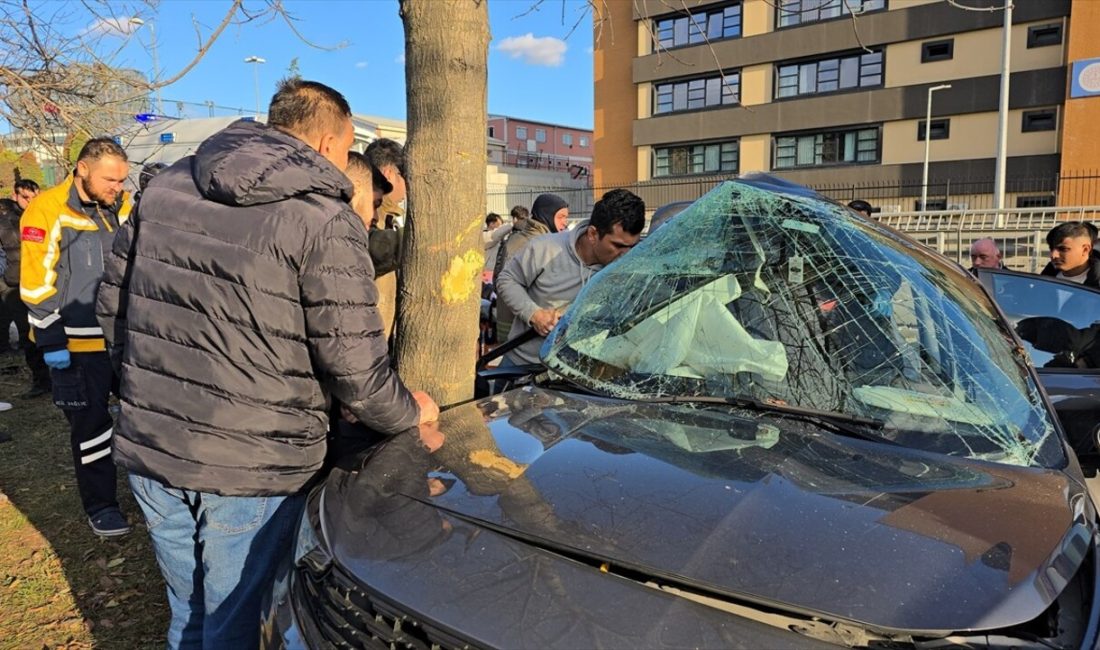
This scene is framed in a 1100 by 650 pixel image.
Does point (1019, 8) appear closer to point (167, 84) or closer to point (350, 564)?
point (167, 84)

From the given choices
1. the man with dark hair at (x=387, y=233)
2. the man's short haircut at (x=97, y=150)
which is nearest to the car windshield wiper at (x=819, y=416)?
the man with dark hair at (x=387, y=233)

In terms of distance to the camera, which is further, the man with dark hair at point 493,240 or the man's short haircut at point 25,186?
the man with dark hair at point 493,240

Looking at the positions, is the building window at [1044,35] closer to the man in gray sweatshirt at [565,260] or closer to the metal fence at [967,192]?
the metal fence at [967,192]

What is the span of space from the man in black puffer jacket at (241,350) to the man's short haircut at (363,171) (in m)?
0.72

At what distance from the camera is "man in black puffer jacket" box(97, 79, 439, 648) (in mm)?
1859

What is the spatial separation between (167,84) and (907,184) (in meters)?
27.3

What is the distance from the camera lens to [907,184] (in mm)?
26406

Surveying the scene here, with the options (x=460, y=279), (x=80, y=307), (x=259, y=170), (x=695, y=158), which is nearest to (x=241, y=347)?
(x=259, y=170)

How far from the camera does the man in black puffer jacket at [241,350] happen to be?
1.86 m

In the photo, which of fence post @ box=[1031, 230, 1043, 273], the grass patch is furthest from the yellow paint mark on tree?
fence post @ box=[1031, 230, 1043, 273]

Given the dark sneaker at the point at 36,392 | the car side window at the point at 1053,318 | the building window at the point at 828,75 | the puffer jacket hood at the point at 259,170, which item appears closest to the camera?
the puffer jacket hood at the point at 259,170

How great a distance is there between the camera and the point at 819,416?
2041 mm

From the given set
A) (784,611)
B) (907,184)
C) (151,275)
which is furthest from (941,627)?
(907,184)

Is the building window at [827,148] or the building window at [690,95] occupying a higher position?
the building window at [690,95]
